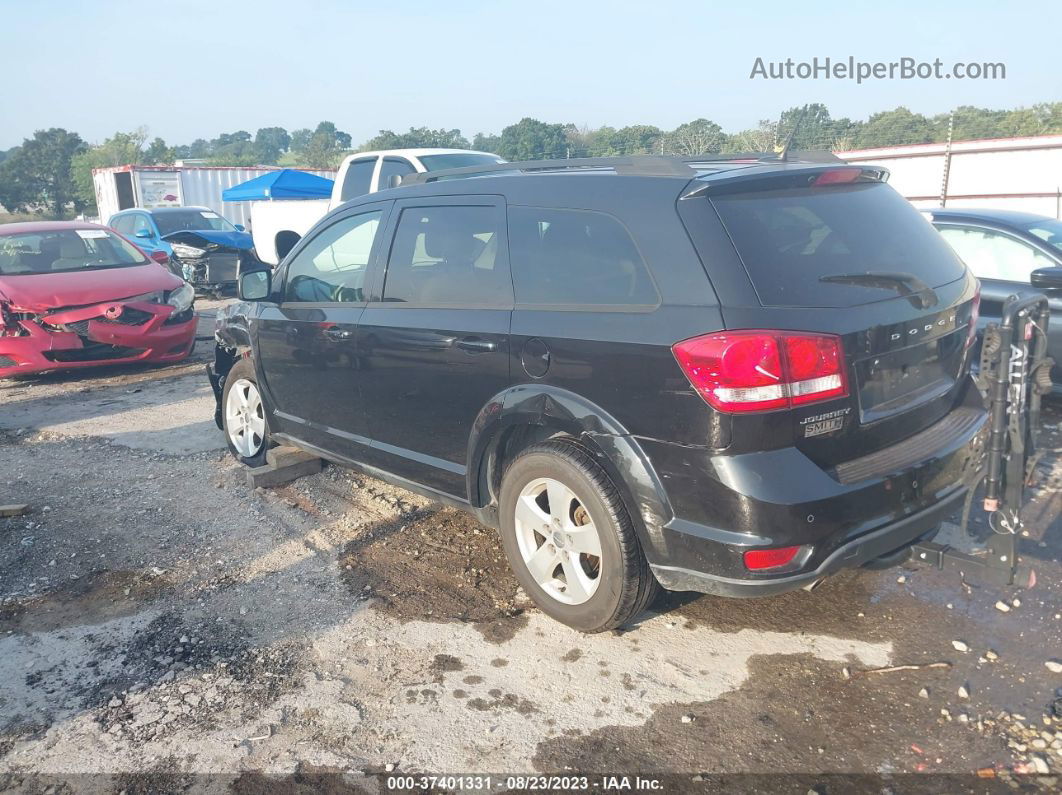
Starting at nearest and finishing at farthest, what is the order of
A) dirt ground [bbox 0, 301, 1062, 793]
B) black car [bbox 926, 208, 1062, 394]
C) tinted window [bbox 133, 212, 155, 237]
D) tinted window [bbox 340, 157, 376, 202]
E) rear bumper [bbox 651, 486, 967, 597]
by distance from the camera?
1. dirt ground [bbox 0, 301, 1062, 793]
2. rear bumper [bbox 651, 486, 967, 597]
3. black car [bbox 926, 208, 1062, 394]
4. tinted window [bbox 340, 157, 376, 202]
5. tinted window [bbox 133, 212, 155, 237]

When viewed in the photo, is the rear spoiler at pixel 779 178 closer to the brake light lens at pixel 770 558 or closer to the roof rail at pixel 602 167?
the roof rail at pixel 602 167

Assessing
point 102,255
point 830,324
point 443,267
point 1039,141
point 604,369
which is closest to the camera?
point 830,324

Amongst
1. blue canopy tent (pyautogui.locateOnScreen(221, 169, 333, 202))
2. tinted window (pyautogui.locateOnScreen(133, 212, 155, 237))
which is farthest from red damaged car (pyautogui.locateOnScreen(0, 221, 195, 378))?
tinted window (pyautogui.locateOnScreen(133, 212, 155, 237))

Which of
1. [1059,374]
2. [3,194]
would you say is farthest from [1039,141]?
[3,194]

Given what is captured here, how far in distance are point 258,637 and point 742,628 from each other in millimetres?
2087

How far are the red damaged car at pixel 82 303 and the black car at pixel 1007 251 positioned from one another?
296 inches

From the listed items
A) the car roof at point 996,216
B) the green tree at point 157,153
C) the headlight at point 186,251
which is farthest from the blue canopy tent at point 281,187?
the green tree at point 157,153

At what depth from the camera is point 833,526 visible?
2996 millimetres

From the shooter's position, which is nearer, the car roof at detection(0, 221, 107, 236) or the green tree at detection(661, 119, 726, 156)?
the car roof at detection(0, 221, 107, 236)

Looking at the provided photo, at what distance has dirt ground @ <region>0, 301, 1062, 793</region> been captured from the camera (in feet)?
9.43

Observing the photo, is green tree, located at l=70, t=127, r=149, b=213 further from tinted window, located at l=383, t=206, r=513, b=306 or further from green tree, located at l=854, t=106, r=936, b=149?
tinted window, located at l=383, t=206, r=513, b=306

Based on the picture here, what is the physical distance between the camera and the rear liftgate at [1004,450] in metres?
3.24

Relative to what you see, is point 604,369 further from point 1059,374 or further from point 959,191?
point 959,191

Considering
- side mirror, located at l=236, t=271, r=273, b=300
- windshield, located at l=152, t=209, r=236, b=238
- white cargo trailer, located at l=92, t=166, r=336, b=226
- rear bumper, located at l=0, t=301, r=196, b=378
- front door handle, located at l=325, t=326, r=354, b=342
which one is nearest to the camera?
front door handle, located at l=325, t=326, r=354, b=342
